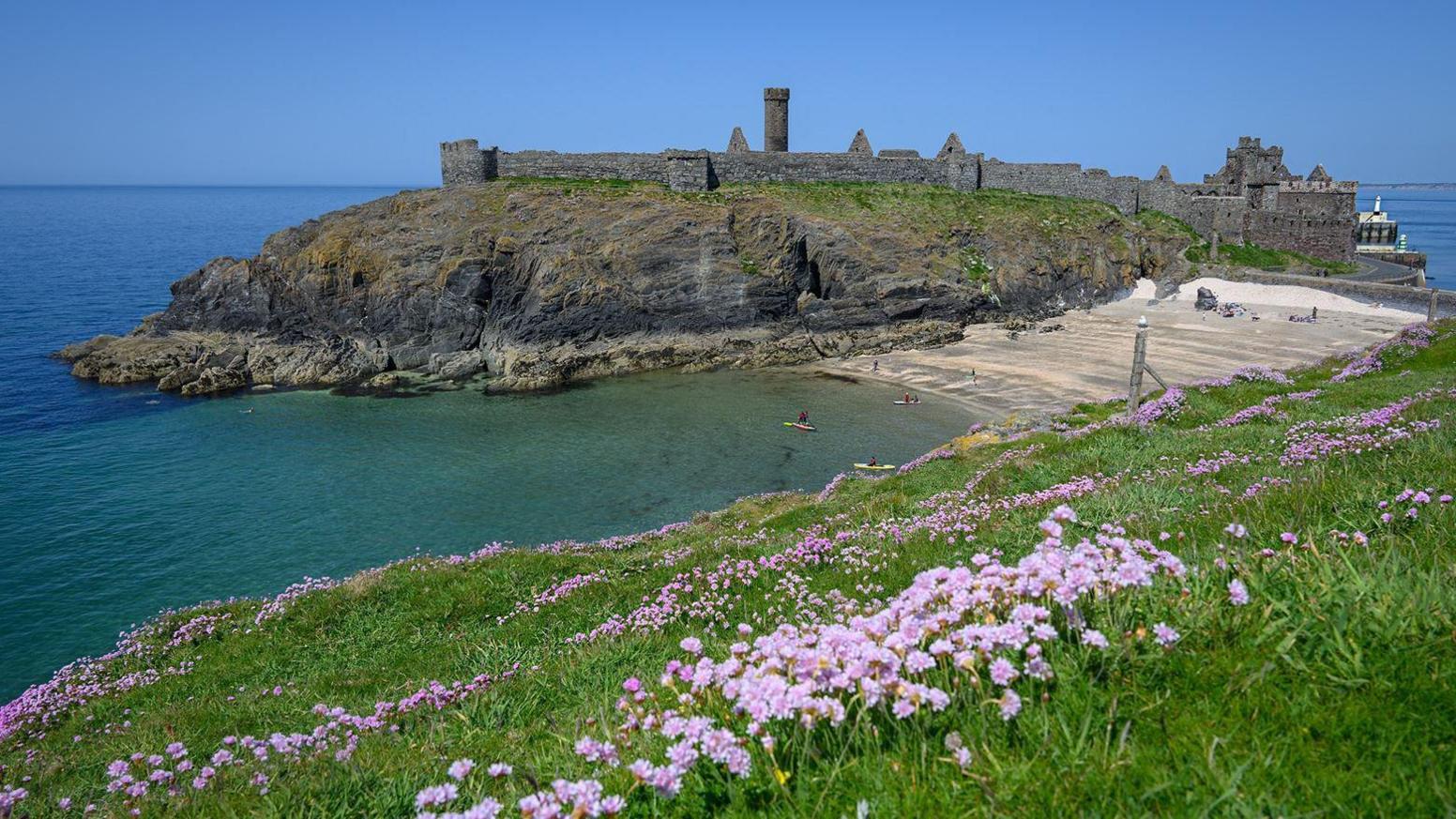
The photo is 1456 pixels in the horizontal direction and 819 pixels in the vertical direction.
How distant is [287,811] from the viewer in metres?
4.37

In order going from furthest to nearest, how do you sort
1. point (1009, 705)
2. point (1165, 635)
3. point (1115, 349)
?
point (1115, 349), point (1165, 635), point (1009, 705)

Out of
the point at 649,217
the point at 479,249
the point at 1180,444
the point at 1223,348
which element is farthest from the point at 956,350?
the point at 1180,444

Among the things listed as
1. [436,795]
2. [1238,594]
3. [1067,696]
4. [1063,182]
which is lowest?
[436,795]

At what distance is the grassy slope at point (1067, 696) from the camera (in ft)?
10.1

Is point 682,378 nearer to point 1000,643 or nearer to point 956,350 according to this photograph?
point 956,350

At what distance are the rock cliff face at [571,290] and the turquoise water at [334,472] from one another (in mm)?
3931

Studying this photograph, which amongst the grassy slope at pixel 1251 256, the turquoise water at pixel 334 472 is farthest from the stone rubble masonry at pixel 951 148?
the turquoise water at pixel 334 472

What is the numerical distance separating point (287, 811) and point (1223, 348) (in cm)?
5034

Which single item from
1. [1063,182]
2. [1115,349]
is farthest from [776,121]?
[1115,349]

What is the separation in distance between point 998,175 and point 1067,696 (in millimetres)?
73780

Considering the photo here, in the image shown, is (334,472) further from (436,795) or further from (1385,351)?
(1385,351)

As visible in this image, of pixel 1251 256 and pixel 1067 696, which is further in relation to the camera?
pixel 1251 256

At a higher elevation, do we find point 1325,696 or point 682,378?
point 1325,696

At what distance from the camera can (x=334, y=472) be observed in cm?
3125
